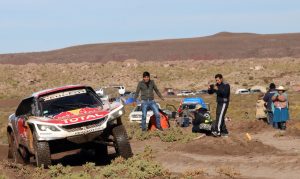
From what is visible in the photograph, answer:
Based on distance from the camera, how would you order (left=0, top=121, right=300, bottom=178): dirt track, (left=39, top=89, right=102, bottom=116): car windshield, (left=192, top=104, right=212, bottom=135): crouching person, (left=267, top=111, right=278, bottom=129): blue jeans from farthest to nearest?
(left=267, top=111, right=278, bottom=129): blue jeans < (left=192, top=104, right=212, bottom=135): crouching person < (left=39, top=89, right=102, bottom=116): car windshield < (left=0, top=121, right=300, bottom=178): dirt track

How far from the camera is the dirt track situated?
1066 centimetres

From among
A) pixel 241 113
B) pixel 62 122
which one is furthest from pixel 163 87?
pixel 62 122

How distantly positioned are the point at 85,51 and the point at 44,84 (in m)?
92.5

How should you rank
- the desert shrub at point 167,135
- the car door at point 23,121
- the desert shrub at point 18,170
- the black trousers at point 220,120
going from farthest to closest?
the desert shrub at point 167,135, the black trousers at point 220,120, the car door at point 23,121, the desert shrub at point 18,170

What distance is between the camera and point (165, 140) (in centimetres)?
1686

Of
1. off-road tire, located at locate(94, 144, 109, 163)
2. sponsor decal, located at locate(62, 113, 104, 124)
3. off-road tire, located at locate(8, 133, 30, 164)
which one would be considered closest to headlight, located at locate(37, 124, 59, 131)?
sponsor decal, located at locate(62, 113, 104, 124)

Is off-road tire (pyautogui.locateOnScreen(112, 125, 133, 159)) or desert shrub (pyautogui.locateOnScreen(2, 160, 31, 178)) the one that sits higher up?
off-road tire (pyautogui.locateOnScreen(112, 125, 133, 159))

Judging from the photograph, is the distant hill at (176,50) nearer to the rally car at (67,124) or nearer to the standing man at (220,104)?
the standing man at (220,104)

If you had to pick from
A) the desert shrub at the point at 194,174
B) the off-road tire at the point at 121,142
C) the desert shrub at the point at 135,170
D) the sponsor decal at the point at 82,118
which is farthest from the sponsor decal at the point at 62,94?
the desert shrub at the point at 194,174

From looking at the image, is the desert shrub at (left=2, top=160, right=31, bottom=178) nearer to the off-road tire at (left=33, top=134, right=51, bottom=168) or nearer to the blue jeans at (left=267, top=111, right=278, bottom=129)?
the off-road tire at (left=33, top=134, right=51, bottom=168)

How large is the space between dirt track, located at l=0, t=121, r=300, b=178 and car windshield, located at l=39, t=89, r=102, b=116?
1.32 meters

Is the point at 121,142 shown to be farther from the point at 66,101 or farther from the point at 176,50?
the point at 176,50

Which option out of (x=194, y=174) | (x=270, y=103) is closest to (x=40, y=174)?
(x=194, y=174)

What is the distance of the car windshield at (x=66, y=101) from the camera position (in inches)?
503
